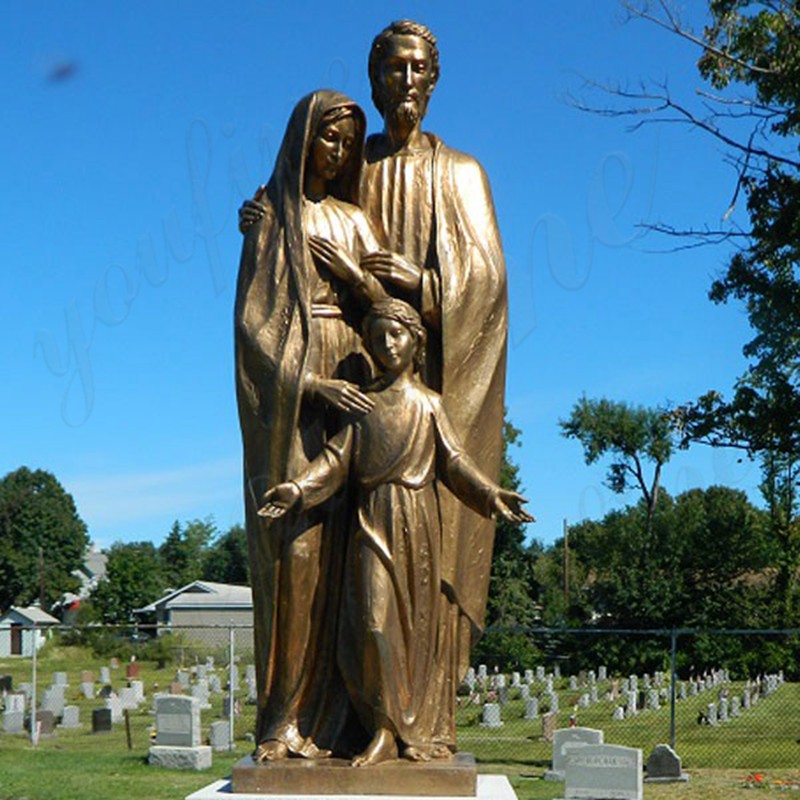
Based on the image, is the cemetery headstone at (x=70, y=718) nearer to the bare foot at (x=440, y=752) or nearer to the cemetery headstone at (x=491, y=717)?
the cemetery headstone at (x=491, y=717)

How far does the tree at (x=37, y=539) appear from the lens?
259 ft

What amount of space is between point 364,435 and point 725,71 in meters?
17.3

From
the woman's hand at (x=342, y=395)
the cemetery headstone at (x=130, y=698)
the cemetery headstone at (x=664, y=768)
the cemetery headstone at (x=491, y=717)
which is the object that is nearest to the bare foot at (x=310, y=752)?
the woman's hand at (x=342, y=395)

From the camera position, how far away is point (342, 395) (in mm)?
6043

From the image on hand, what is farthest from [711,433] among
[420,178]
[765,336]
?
[420,178]

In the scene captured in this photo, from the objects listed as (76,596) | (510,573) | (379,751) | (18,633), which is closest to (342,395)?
(379,751)

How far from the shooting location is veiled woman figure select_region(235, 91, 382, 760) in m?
6.05

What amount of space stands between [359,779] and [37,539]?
78.7 m

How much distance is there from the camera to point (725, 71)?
21453 millimetres

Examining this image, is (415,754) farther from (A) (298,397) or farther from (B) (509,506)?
(A) (298,397)

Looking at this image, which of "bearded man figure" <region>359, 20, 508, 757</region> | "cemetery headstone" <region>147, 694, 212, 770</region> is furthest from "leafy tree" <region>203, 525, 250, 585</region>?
"bearded man figure" <region>359, 20, 508, 757</region>

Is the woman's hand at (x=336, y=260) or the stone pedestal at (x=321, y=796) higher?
the woman's hand at (x=336, y=260)

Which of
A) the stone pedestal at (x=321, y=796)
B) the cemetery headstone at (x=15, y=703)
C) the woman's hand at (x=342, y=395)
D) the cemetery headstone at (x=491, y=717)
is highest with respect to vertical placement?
the woman's hand at (x=342, y=395)

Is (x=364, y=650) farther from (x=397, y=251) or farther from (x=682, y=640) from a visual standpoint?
(x=682, y=640)
